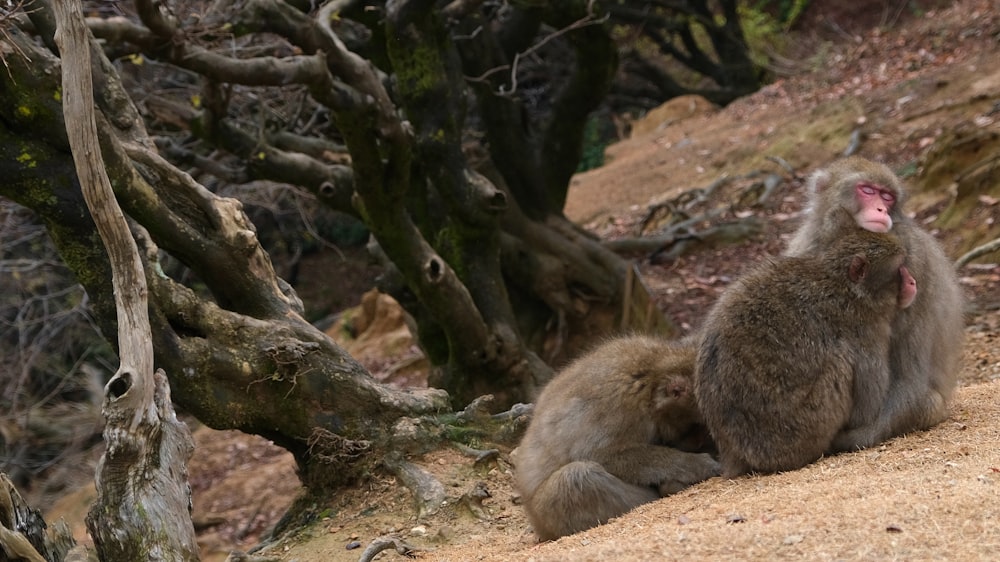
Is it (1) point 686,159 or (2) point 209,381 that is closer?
(2) point 209,381

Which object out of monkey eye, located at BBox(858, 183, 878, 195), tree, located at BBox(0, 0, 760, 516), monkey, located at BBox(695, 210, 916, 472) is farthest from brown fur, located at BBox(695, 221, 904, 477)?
tree, located at BBox(0, 0, 760, 516)

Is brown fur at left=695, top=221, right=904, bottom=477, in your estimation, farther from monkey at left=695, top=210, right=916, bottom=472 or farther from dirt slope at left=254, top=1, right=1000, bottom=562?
dirt slope at left=254, top=1, right=1000, bottom=562

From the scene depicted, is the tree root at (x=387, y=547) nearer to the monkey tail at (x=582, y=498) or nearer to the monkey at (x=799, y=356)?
the monkey tail at (x=582, y=498)

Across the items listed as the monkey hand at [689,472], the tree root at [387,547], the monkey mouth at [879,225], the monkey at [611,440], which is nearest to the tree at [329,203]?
the tree root at [387,547]

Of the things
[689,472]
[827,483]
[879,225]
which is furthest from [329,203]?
[827,483]

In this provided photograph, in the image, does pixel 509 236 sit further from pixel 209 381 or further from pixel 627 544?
pixel 627 544

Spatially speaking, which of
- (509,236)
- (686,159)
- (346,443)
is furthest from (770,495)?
(686,159)

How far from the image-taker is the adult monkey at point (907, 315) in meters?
4.57

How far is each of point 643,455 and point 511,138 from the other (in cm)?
654

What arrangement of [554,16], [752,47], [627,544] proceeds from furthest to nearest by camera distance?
1. [752,47]
2. [554,16]
3. [627,544]

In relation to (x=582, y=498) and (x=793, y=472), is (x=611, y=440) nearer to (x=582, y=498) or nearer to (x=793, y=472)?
(x=582, y=498)

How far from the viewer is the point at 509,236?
10.5 metres

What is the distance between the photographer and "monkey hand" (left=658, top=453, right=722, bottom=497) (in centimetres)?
460

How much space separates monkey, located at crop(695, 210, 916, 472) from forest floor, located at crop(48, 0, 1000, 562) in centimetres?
15
